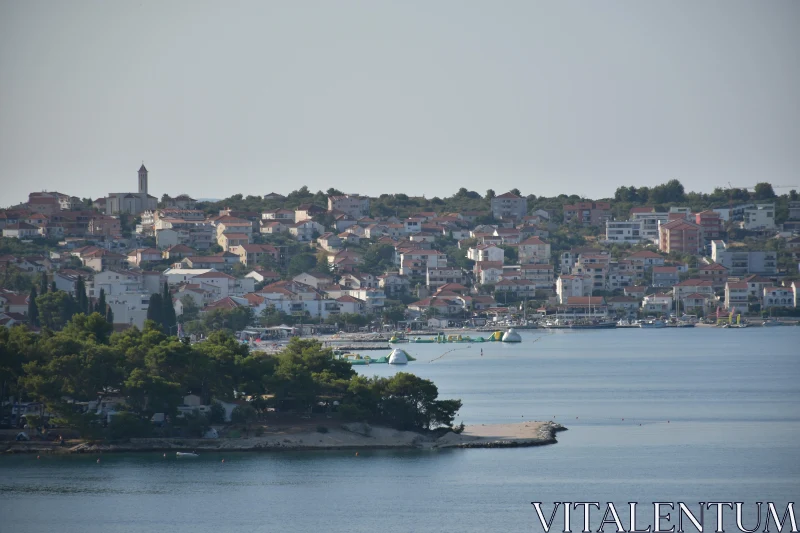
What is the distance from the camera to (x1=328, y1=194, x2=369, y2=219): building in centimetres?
10619

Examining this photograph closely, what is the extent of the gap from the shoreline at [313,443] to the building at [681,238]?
Result: 217 ft

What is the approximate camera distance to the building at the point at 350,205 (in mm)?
106188

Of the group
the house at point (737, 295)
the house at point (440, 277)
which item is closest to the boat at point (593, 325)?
the house at point (737, 295)

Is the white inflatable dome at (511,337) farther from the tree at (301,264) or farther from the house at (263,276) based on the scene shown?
the tree at (301,264)

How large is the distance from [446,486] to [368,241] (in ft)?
226

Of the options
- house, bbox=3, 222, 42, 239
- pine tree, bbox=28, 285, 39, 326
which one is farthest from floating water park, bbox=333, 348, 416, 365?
house, bbox=3, 222, 42, 239

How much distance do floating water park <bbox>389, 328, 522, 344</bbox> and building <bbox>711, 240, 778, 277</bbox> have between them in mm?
24219

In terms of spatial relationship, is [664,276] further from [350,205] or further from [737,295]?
[350,205]

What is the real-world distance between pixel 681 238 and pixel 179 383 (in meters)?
68.4

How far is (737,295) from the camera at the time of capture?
278 feet

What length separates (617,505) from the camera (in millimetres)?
26484

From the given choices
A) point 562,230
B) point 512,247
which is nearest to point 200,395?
point 512,247

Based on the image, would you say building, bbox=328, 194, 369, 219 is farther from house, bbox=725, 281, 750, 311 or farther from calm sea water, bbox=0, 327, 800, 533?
calm sea water, bbox=0, 327, 800, 533

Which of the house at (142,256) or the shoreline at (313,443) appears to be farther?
the house at (142,256)
